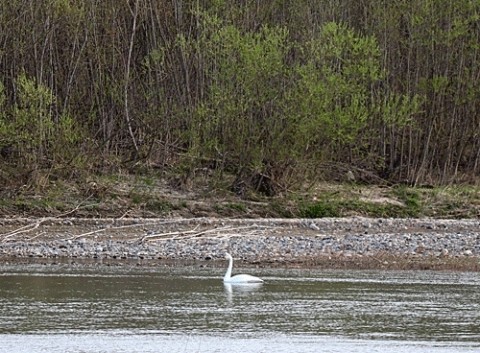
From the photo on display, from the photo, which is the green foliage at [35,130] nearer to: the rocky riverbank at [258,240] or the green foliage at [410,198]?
the rocky riverbank at [258,240]

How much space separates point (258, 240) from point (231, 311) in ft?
29.8

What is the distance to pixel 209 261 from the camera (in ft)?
79.6

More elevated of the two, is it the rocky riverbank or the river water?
the river water

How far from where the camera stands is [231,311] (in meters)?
17.5

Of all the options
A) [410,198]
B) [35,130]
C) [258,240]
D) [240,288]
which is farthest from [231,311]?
[410,198]

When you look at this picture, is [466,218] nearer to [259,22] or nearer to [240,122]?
[240,122]

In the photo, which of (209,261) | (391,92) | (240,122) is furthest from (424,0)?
(209,261)

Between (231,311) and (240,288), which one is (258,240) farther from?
(231,311)

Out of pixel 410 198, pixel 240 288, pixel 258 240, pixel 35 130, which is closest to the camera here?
pixel 240 288

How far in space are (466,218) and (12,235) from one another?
37.6 ft

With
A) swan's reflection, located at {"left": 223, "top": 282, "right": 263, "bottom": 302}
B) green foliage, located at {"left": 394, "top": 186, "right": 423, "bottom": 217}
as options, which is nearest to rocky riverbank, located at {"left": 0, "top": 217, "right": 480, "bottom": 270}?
green foliage, located at {"left": 394, "top": 186, "right": 423, "bottom": 217}

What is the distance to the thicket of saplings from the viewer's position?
1275 inches

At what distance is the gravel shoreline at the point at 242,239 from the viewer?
81.2ft

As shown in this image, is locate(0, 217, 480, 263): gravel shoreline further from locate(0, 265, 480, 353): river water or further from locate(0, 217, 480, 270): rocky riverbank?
locate(0, 265, 480, 353): river water
